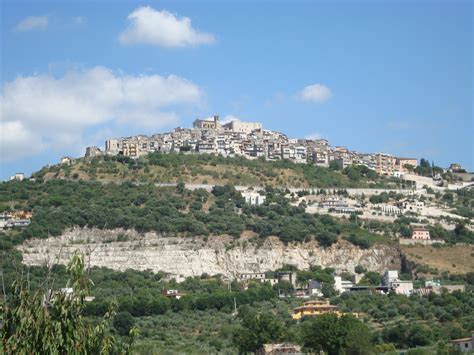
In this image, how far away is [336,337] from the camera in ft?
154

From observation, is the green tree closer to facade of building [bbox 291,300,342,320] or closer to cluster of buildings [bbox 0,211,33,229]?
facade of building [bbox 291,300,342,320]

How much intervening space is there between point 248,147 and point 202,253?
43175mm

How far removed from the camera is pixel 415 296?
6694 cm

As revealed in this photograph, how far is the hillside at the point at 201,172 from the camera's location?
9656 cm

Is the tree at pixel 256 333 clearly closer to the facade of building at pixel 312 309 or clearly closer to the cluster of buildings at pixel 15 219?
the facade of building at pixel 312 309

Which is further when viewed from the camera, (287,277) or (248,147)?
(248,147)

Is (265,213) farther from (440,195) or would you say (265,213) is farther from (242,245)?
(440,195)

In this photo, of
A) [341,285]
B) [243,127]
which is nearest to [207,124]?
[243,127]

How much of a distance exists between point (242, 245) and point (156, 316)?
785 inches

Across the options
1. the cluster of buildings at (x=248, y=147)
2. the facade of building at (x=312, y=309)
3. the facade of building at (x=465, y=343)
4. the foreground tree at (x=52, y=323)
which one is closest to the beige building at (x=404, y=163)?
the cluster of buildings at (x=248, y=147)

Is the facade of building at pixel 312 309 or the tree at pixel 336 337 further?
the facade of building at pixel 312 309

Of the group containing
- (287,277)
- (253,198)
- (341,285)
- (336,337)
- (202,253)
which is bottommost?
(336,337)

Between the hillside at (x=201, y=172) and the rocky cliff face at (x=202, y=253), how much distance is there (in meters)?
15.6

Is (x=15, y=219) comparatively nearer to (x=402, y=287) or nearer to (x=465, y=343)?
(x=402, y=287)
